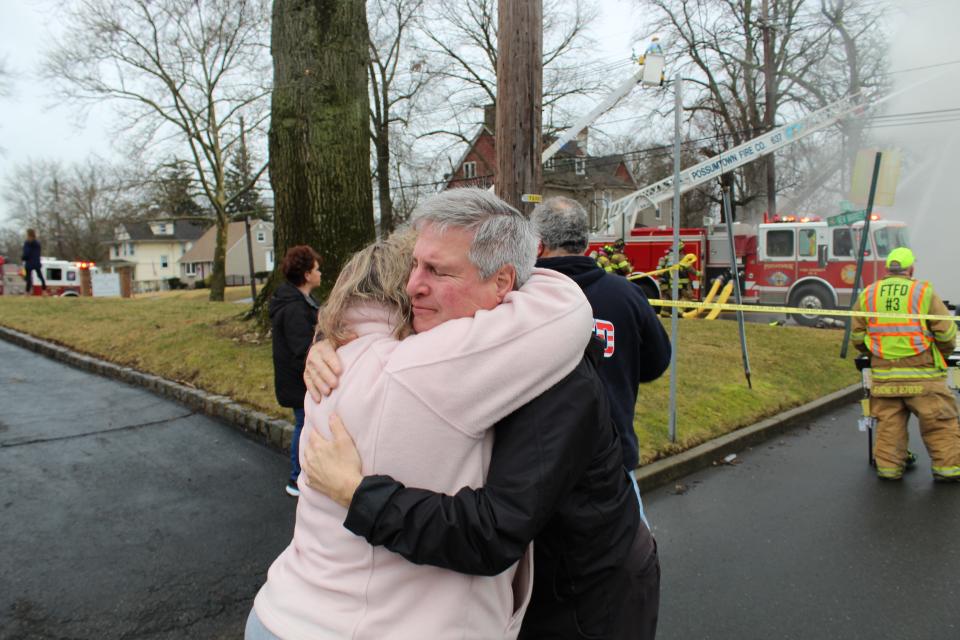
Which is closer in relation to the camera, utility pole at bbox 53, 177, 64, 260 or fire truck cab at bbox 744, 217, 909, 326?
fire truck cab at bbox 744, 217, 909, 326

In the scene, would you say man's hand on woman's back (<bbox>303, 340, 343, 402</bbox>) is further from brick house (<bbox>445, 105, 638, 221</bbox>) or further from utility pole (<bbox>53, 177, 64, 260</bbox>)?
utility pole (<bbox>53, 177, 64, 260</bbox>)

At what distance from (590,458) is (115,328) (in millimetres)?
12071

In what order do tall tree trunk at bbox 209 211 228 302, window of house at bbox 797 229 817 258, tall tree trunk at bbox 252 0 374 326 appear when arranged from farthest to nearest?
tall tree trunk at bbox 209 211 228 302 < window of house at bbox 797 229 817 258 < tall tree trunk at bbox 252 0 374 326

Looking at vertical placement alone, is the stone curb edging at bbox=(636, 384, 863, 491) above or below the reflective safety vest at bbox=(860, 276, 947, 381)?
below

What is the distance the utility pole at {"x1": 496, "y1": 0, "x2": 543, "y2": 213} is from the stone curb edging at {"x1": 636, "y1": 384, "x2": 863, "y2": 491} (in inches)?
93.2

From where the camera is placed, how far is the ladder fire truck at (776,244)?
15.5 m

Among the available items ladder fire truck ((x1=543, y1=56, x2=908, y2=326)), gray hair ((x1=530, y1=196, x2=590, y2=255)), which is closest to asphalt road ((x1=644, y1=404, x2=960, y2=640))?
gray hair ((x1=530, y1=196, x2=590, y2=255))

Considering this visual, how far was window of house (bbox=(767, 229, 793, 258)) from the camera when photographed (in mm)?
16688

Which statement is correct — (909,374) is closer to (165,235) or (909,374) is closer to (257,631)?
(257,631)

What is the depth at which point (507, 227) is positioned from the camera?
4.91 ft

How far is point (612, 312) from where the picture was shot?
275 centimetres

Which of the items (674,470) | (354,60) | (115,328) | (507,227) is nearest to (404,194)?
(115,328)

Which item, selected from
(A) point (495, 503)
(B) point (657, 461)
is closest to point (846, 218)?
(B) point (657, 461)

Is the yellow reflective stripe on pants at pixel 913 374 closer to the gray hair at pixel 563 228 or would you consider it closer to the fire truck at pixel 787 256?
the gray hair at pixel 563 228
